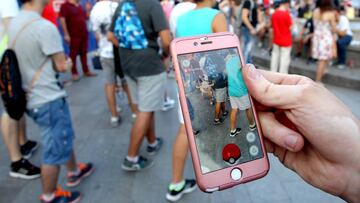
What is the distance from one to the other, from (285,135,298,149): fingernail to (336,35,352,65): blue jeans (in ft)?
18.3

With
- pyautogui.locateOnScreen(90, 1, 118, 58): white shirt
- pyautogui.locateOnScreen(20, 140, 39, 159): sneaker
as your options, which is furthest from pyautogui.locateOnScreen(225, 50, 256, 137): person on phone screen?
pyautogui.locateOnScreen(20, 140, 39, 159): sneaker

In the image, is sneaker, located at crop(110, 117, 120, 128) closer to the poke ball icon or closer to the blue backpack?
the blue backpack

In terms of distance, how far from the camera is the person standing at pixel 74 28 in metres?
6.21

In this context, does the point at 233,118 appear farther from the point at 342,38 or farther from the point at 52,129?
the point at 342,38

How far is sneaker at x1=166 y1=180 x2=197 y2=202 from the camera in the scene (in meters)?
2.81

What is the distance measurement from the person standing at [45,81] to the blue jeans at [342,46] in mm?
5374

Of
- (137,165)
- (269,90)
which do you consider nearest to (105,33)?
(137,165)

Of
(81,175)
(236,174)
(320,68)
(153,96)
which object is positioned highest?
(236,174)

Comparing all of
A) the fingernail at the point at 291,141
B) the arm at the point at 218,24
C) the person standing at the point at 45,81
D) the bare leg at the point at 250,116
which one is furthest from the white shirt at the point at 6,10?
the fingernail at the point at 291,141

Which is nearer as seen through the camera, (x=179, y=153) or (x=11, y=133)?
(x=179, y=153)

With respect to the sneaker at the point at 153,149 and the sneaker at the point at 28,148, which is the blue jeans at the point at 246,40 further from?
the sneaker at the point at 28,148

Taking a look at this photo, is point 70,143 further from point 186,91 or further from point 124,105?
point 124,105

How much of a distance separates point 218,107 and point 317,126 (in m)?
0.42

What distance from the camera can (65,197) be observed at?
111 inches
